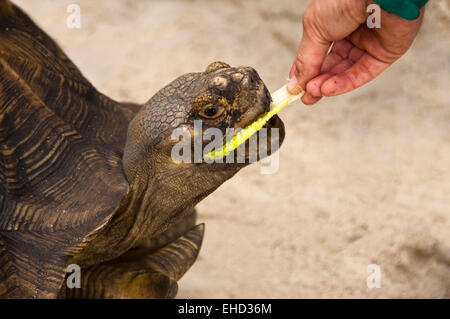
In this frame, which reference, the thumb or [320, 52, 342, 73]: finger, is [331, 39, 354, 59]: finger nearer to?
[320, 52, 342, 73]: finger

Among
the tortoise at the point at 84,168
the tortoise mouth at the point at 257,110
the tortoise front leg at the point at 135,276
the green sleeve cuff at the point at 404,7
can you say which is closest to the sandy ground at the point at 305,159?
the tortoise front leg at the point at 135,276

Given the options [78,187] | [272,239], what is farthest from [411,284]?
[78,187]

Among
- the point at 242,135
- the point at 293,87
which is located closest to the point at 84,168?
the point at 242,135

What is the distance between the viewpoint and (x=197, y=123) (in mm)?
Answer: 1621

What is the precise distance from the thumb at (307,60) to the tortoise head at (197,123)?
0.25 meters

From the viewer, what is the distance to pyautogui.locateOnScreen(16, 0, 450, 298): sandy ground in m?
2.75

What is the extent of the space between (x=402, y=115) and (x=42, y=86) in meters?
2.25

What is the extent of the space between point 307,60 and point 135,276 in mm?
1099

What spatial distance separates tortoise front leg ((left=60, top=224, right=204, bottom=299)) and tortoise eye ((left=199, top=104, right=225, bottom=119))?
0.84 m

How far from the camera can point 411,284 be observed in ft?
8.71

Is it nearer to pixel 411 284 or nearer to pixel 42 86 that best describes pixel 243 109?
pixel 42 86

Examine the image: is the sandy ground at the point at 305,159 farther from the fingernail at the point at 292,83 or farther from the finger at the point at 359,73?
the fingernail at the point at 292,83

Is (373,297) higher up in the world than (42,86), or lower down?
lower down

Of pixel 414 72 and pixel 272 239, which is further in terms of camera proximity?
pixel 414 72
